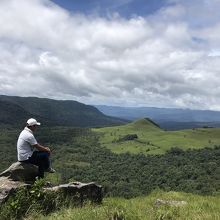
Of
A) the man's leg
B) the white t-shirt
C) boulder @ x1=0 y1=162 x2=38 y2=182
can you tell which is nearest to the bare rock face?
boulder @ x1=0 y1=162 x2=38 y2=182

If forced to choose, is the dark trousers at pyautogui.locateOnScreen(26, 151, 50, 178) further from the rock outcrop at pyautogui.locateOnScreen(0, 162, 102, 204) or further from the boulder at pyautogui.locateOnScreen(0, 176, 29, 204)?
the boulder at pyautogui.locateOnScreen(0, 176, 29, 204)

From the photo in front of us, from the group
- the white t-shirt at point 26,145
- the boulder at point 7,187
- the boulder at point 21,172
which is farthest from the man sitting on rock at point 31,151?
the boulder at point 7,187

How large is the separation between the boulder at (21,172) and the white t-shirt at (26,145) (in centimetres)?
41

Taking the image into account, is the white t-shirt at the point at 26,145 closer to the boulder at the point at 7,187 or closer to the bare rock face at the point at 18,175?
the bare rock face at the point at 18,175

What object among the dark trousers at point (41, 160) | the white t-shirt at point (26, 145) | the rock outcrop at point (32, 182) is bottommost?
the rock outcrop at point (32, 182)

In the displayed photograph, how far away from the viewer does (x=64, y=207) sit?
15.9m

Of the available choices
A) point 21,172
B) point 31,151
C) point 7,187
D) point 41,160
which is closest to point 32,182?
point 21,172

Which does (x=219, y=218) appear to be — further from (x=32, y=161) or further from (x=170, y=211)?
(x=32, y=161)

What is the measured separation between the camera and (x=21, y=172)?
1794 cm

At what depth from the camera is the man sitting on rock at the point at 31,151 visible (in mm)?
18422

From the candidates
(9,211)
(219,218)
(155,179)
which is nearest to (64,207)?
(9,211)

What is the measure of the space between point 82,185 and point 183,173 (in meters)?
160

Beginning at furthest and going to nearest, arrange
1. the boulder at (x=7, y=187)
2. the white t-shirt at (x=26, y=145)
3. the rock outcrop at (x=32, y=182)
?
the white t-shirt at (x=26, y=145) < the rock outcrop at (x=32, y=182) < the boulder at (x=7, y=187)

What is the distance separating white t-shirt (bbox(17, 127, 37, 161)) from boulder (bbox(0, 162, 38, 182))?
0.41 meters
